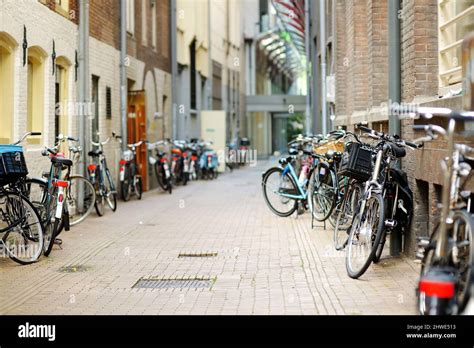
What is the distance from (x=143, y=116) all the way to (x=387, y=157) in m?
12.6

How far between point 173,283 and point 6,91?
15.3 ft

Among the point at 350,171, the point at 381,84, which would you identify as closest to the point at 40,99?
the point at 381,84

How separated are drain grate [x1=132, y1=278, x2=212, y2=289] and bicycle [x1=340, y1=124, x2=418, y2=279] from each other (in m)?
1.33

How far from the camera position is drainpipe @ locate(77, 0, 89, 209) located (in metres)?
14.7

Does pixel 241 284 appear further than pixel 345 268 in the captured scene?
No

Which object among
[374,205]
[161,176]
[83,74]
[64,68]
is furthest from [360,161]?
[161,176]

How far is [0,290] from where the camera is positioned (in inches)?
294

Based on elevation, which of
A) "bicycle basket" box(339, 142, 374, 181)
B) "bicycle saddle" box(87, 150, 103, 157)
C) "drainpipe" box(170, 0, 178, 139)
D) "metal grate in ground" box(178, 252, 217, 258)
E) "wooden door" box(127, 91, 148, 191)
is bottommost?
"metal grate in ground" box(178, 252, 217, 258)

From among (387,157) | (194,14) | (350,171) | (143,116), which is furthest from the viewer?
(194,14)

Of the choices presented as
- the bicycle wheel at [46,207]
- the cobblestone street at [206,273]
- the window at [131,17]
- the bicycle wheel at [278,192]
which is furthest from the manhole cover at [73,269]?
the window at [131,17]

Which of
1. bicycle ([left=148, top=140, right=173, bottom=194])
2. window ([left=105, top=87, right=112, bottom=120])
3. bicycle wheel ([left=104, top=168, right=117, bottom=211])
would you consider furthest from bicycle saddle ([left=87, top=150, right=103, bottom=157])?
bicycle ([left=148, top=140, right=173, bottom=194])

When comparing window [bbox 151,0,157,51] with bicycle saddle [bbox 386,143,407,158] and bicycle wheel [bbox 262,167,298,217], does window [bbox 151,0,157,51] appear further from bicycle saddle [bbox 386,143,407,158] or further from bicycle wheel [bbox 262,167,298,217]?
bicycle saddle [bbox 386,143,407,158]
